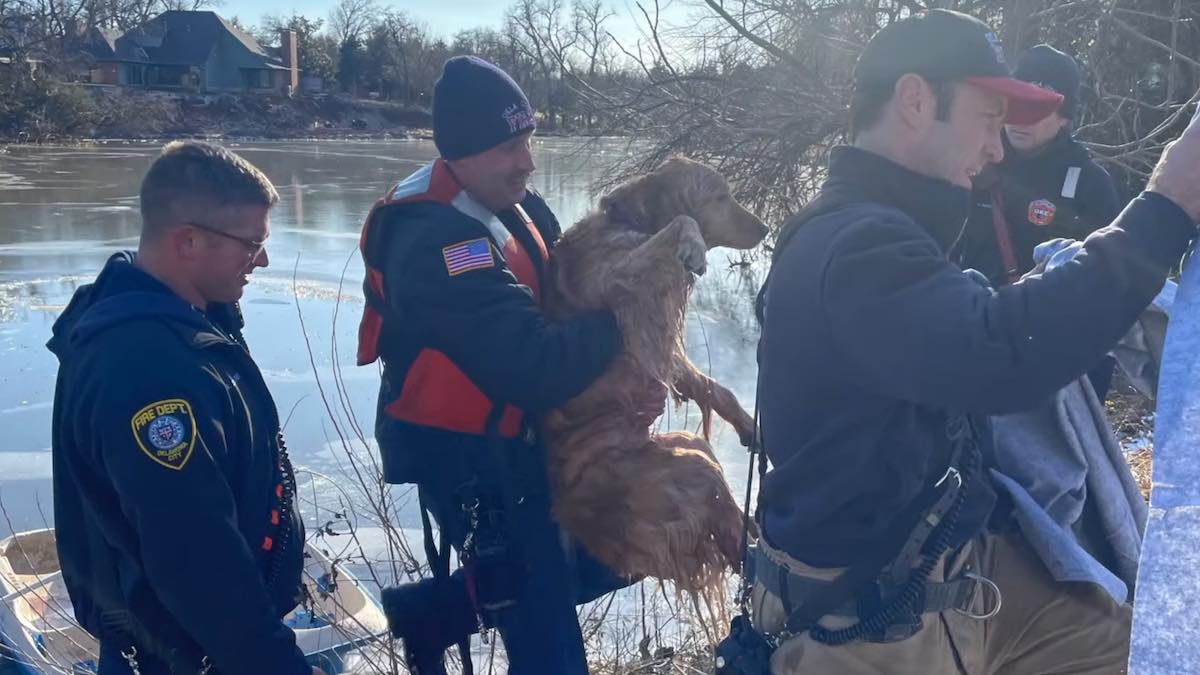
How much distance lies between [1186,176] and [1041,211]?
2.68 metres

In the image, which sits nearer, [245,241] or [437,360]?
[245,241]

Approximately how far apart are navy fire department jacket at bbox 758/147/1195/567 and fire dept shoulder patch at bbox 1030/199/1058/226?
7.35 ft

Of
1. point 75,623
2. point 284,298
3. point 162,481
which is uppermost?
point 162,481

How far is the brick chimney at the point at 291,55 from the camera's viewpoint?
254 ft

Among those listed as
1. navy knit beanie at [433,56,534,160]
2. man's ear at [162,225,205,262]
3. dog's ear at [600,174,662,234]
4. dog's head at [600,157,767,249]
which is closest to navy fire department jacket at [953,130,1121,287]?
dog's head at [600,157,767,249]

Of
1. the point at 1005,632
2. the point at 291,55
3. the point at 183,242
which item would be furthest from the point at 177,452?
the point at 291,55

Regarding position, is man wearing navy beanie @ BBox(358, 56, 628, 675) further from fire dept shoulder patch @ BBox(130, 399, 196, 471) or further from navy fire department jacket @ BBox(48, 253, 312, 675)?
fire dept shoulder patch @ BBox(130, 399, 196, 471)

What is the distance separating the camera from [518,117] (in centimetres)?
340

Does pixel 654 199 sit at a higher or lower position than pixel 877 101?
lower

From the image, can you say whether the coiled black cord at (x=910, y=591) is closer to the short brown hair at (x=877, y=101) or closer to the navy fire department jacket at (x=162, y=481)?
the short brown hair at (x=877, y=101)

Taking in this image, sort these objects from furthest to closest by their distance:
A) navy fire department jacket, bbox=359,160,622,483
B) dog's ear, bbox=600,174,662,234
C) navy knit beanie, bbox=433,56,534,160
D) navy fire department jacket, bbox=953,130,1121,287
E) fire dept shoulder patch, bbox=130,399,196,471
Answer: navy fire department jacket, bbox=953,130,1121,287, dog's ear, bbox=600,174,662,234, navy knit beanie, bbox=433,56,534,160, navy fire department jacket, bbox=359,160,622,483, fire dept shoulder patch, bbox=130,399,196,471

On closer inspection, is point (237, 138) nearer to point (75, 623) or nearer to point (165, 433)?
point (75, 623)

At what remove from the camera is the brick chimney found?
7756 centimetres

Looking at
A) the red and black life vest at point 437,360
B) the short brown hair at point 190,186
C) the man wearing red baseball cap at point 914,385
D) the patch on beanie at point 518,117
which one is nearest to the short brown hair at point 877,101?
the man wearing red baseball cap at point 914,385
